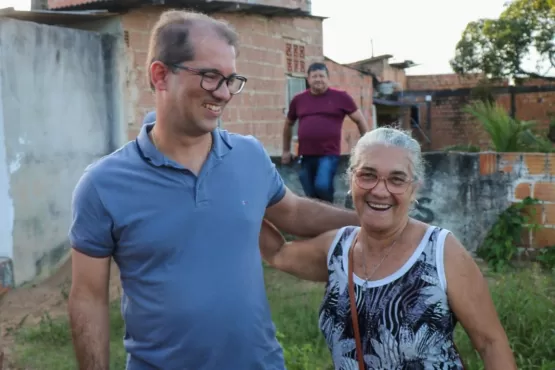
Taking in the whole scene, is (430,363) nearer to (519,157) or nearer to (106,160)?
(106,160)

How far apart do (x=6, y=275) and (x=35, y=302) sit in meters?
0.38

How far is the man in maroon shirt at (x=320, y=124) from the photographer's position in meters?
6.69

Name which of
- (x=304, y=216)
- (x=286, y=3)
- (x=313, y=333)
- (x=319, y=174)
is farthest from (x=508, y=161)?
(x=286, y=3)

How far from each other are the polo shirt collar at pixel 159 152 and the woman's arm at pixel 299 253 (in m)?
0.43

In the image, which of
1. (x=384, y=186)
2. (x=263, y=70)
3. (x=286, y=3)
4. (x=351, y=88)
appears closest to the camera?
(x=384, y=186)

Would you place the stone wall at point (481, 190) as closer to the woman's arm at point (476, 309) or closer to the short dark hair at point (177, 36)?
the woman's arm at point (476, 309)

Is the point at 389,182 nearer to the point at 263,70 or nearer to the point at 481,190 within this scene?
the point at 481,190

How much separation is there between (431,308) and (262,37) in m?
8.02

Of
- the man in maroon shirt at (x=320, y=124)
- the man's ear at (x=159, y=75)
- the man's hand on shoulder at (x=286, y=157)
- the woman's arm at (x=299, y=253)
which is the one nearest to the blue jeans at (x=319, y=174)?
the man in maroon shirt at (x=320, y=124)

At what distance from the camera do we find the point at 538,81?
23578 millimetres

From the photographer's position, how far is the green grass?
158 inches

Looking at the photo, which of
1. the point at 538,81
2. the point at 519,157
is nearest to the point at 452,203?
the point at 519,157

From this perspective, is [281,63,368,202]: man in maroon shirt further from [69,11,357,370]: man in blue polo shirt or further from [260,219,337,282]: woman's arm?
[69,11,357,370]: man in blue polo shirt

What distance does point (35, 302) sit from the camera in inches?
244
